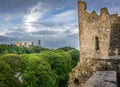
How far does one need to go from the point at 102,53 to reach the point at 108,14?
12.5ft

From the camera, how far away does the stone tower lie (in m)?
26.1

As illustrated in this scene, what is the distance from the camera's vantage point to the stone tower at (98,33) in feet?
85.6

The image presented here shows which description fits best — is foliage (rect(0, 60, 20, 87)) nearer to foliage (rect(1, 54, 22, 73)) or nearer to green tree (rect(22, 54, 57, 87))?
green tree (rect(22, 54, 57, 87))

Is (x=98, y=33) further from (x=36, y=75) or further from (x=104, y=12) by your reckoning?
(x=36, y=75)

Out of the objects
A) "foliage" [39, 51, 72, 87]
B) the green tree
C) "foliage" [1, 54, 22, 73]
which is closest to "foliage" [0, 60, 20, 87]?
the green tree

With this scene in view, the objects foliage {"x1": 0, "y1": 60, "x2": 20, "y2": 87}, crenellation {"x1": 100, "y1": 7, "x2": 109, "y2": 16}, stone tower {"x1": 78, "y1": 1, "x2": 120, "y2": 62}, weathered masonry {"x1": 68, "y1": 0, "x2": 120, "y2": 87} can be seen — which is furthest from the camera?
foliage {"x1": 0, "y1": 60, "x2": 20, "y2": 87}

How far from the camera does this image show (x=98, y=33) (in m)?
27.1

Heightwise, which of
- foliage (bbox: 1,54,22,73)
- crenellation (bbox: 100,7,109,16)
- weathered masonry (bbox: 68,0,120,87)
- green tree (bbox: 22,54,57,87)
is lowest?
green tree (bbox: 22,54,57,87)

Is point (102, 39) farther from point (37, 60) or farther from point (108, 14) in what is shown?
point (37, 60)

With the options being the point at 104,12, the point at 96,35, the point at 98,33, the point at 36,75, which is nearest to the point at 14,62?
the point at 36,75

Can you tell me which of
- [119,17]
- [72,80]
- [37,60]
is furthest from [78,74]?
[37,60]

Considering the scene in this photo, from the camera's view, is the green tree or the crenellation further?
the green tree

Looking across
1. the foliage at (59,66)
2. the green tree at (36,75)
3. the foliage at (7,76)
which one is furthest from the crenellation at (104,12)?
the foliage at (59,66)

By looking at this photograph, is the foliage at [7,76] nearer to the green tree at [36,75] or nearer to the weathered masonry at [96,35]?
the green tree at [36,75]
